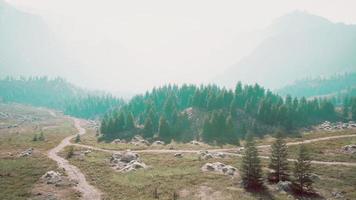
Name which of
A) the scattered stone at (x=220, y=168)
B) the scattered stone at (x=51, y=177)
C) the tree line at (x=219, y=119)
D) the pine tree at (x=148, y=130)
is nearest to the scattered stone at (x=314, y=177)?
the scattered stone at (x=220, y=168)

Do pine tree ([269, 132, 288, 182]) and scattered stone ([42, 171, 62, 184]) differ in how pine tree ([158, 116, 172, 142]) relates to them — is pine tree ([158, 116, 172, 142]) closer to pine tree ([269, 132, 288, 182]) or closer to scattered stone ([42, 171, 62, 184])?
scattered stone ([42, 171, 62, 184])

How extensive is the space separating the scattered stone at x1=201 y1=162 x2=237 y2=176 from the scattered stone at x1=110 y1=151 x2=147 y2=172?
1385cm

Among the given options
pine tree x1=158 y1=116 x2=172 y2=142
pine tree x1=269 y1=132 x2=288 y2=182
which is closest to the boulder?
pine tree x1=269 y1=132 x2=288 y2=182

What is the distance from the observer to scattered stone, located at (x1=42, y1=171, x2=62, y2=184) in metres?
53.7

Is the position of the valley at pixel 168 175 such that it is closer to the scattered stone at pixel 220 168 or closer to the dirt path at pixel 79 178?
the dirt path at pixel 79 178

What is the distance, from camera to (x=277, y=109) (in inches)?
5177

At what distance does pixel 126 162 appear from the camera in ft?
228

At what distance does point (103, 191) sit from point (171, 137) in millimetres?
66771

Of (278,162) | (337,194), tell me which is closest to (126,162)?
(278,162)

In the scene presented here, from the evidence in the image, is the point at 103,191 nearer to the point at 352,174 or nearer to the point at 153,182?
the point at 153,182

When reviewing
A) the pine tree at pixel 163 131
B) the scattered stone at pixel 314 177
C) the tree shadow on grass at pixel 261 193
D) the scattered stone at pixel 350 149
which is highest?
the pine tree at pixel 163 131

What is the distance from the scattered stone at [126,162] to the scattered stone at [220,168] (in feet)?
45.4

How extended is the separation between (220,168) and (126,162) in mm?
22559

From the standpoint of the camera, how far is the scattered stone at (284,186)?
162 ft
